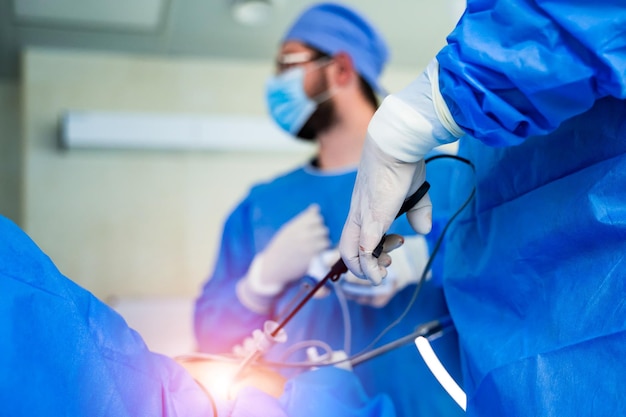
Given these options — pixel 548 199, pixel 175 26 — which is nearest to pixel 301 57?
pixel 175 26

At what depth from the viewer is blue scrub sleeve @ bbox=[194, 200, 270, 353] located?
61.2 inches

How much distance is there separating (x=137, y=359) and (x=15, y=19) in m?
2.20

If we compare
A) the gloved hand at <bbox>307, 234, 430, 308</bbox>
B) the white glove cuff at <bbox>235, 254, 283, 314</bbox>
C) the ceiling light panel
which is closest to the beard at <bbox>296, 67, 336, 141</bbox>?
the white glove cuff at <bbox>235, 254, 283, 314</bbox>

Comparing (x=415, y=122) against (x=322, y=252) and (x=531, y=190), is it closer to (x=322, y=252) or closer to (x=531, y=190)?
(x=531, y=190)

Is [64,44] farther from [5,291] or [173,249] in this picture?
[5,291]

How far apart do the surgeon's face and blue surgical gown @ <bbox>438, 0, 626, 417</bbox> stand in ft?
3.53

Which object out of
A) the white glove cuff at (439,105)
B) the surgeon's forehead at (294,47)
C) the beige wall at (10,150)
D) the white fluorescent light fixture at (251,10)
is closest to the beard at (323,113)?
the surgeon's forehead at (294,47)

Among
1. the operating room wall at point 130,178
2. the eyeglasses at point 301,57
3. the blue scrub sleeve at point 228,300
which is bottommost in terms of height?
the operating room wall at point 130,178

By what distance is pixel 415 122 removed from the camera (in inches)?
28.4

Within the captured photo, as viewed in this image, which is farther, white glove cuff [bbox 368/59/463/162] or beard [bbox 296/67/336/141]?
beard [bbox 296/67/336/141]

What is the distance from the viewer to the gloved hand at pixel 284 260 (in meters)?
1.53

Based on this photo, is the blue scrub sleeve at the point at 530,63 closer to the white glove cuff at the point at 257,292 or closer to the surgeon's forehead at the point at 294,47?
the white glove cuff at the point at 257,292

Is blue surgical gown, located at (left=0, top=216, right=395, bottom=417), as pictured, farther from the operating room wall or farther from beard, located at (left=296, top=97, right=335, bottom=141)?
the operating room wall

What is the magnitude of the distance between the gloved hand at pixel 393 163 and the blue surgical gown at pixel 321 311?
0.82 ft
